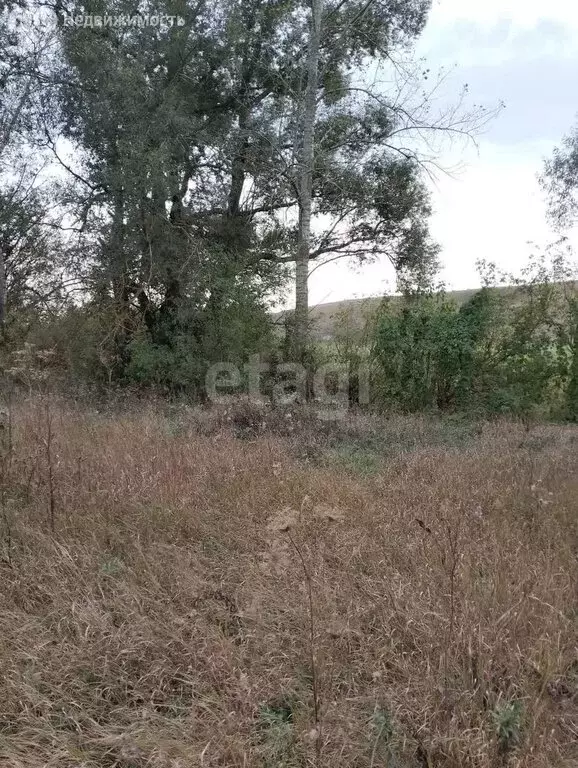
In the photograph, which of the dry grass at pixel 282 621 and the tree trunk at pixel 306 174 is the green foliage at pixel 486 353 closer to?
the tree trunk at pixel 306 174

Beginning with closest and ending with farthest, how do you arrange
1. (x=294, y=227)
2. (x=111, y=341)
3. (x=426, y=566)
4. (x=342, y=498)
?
(x=426, y=566) < (x=342, y=498) < (x=111, y=341) < (x=294, y=227)

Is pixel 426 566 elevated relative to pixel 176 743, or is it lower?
elevated

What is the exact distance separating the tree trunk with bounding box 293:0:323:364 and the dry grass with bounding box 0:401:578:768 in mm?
7015

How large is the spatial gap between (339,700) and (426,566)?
98 centimetres

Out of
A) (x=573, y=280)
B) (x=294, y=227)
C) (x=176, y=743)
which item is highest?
(x=294, y=227)

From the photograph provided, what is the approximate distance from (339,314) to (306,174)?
3124mm

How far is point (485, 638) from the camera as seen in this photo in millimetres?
2148

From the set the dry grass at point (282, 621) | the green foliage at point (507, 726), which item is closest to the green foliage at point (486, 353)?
the dry grass at point (282, 621)

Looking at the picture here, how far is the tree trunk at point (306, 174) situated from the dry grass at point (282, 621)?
7015 mm

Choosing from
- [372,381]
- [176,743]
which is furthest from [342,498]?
[372,381]

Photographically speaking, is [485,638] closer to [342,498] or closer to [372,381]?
[342,498]

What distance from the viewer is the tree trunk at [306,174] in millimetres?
10711

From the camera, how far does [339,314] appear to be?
10.7 m

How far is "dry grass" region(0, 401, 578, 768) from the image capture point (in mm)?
1811
